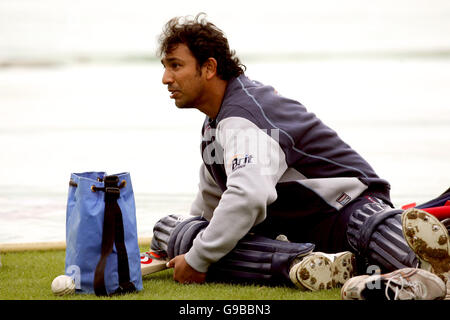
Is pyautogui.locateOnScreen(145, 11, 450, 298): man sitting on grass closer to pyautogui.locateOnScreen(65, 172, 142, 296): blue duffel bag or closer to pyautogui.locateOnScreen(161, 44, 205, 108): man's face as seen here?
pyautogui.locateOnScreen(161, 44, 205, 108): man's face

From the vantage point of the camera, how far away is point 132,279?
2135 mm

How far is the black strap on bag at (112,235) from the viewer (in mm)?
2078

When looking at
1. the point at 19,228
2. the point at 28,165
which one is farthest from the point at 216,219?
the point at 28,165

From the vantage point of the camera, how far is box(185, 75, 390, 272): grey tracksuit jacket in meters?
2.26

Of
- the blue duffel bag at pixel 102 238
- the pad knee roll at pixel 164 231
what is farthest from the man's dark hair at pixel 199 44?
the blue duffel bag at pixel 102 238

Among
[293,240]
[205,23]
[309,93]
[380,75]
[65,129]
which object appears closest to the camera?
[293,240]

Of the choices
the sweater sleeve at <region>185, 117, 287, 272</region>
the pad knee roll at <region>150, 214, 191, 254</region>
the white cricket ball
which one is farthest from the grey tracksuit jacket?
the white cricket ball

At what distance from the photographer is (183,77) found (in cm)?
257

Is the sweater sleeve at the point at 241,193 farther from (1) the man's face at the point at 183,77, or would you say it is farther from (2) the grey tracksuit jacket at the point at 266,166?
(1) the man's face at the point at 183,77

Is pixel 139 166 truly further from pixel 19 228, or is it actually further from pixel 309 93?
pixel 309 93

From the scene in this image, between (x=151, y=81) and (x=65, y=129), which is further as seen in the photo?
(x=151, y=81)

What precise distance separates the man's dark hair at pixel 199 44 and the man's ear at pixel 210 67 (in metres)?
0.01

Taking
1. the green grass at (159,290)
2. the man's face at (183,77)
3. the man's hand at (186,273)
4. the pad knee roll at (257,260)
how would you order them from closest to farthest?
the green grass at (159,290) → the pad knee roll at (257,260) → the man's hand at (186,273) → the man's face at (183,77)

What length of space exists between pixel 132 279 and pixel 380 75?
20.3 ft
